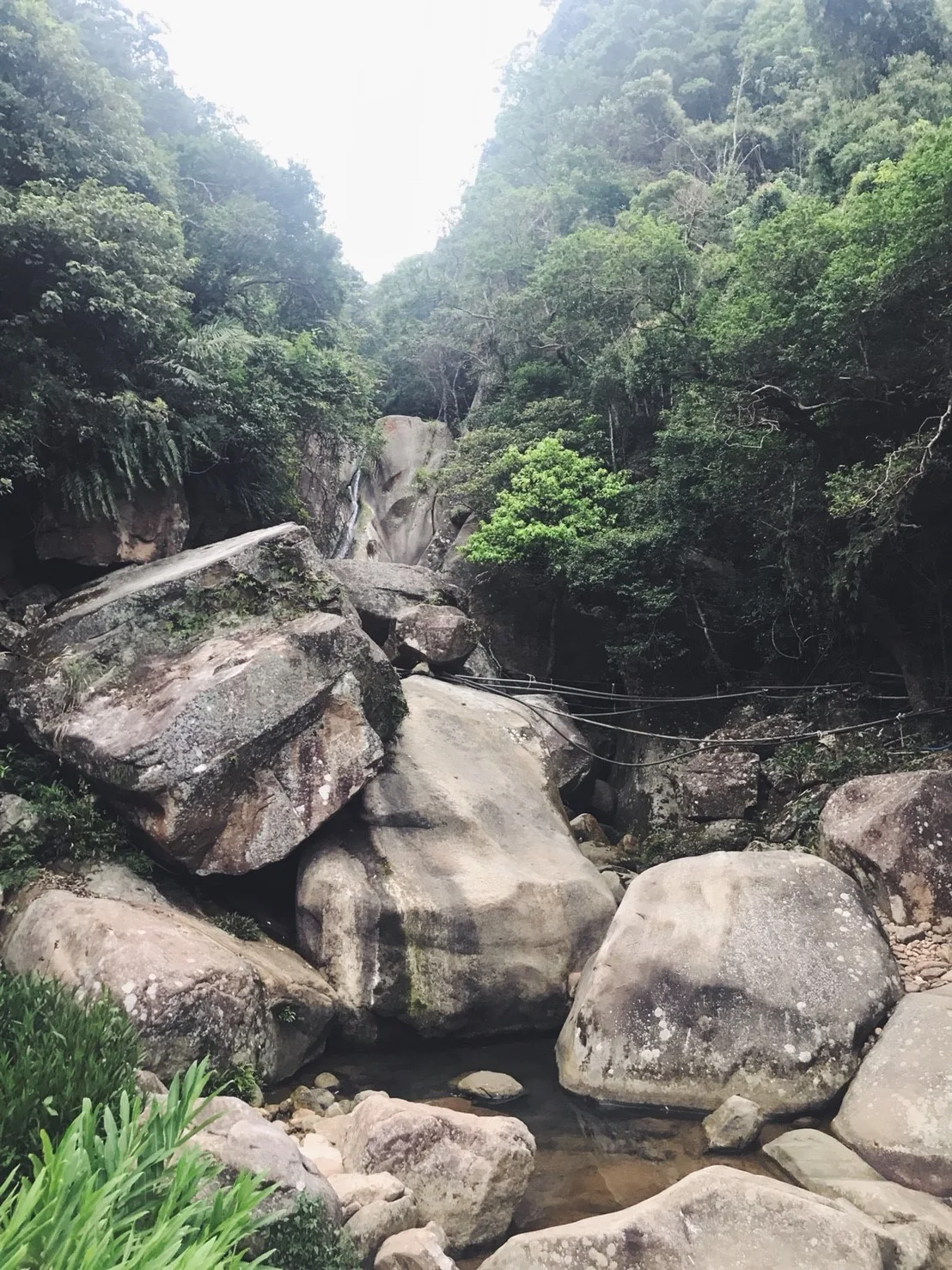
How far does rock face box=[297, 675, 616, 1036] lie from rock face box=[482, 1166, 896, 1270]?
3.41m

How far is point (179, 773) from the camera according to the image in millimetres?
7578

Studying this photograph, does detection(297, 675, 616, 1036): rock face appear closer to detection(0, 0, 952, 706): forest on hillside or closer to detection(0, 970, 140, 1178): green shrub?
detection(0, 970, 140, 1178): green shrub

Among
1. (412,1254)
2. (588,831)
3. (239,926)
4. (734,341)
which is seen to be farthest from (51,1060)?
(734,341)

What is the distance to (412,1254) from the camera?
4.15m

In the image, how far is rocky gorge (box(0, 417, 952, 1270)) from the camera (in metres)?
4.80

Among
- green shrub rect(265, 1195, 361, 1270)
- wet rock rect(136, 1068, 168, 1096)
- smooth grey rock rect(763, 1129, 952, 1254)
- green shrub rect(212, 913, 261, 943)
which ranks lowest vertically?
smooth grey rock rect(763, 1129, 952, 1254)

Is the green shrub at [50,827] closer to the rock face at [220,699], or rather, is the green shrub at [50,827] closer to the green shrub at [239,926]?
the rock face at [220,699]

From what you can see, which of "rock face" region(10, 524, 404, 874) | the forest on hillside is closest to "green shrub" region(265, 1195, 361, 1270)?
"rock face" region(10, 524, 404, 874)

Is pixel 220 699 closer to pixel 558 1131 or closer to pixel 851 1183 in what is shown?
pixel 558 1131

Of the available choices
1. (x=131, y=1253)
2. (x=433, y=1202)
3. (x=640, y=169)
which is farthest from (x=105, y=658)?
(x=640, y=169)

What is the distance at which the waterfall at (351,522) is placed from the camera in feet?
59.6

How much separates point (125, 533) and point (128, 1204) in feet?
32.5

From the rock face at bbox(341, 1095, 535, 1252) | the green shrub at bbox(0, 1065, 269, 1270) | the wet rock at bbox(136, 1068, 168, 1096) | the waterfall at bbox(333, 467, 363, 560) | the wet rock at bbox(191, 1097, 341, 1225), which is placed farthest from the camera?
the waterfall at bbox(333, 467, 363, 560)

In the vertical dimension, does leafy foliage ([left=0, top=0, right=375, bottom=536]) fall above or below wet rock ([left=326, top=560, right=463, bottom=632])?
above
